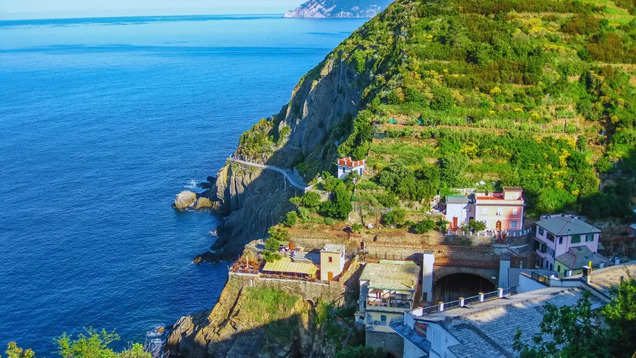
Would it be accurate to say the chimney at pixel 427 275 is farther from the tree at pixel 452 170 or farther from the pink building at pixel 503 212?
the tree at pixel 452 170

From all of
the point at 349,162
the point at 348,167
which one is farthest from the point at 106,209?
the point at 349,162

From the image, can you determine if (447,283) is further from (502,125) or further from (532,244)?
(502,125)

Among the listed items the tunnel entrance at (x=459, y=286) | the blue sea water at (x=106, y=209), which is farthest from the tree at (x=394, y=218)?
the blue sea water at (x=106, y=209)

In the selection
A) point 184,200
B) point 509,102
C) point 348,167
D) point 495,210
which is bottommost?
point 184,200

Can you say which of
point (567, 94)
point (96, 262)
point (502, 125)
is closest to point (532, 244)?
point (502, 125)

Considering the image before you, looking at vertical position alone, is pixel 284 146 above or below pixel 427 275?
above

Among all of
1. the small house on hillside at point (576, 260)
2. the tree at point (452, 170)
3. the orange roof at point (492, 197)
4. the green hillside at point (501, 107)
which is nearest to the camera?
the small house on hillside at point (576, 260)

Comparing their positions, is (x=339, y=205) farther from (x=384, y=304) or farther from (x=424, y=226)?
(x=384, y=304)
